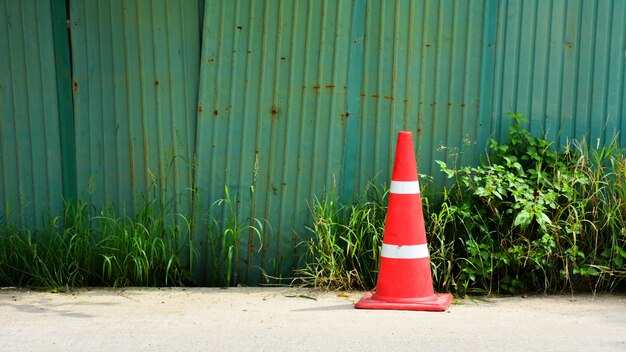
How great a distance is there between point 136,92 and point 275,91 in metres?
1.06

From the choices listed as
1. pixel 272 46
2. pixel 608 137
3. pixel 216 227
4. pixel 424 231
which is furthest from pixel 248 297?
pixel 608 137

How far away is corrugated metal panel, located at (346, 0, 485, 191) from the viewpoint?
6820 millimetres

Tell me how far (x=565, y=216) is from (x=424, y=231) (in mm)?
1129

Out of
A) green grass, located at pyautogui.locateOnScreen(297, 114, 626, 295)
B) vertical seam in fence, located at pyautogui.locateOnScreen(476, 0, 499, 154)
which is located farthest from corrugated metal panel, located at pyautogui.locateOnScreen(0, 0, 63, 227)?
vertical seam in fence, located at pyautogui.locateOnScreen(476, 0, 499, 154)

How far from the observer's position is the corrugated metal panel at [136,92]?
7012 mm

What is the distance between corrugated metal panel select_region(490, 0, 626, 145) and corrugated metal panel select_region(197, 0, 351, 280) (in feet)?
3.90

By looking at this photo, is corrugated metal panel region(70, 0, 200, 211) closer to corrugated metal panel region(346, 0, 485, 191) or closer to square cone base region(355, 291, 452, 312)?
corrugated metal panel region(346, 0, 485, 191)

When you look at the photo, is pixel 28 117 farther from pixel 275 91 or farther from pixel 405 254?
pixel 405 254

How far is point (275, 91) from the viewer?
6.94 metres

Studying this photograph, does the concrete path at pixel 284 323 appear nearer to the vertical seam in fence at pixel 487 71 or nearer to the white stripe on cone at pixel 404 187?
the white stripe on cone at pixel 404 187

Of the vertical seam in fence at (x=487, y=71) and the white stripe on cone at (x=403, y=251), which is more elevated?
the vertical seam in fence at (x=487, y=71)

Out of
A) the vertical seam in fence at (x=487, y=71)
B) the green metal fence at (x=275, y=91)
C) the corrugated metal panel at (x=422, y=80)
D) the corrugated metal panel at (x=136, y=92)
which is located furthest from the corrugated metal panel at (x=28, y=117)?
the vertical seam in fence at (x=487, y=71)

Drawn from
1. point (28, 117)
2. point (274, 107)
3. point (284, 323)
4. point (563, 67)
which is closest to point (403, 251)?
point (284, 323)

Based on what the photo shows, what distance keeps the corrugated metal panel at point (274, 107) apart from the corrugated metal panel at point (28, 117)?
1.18m
